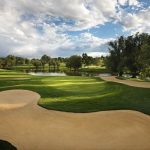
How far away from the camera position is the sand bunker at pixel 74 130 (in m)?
12.6

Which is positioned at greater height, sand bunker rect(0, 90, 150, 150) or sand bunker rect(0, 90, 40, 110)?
sand bunker rect(0, 90, 40, 110)

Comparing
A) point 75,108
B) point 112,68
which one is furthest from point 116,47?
point 75,108

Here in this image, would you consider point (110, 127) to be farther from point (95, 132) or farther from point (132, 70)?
point (132, 70)

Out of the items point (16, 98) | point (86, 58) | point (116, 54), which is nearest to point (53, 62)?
point (86, 58)

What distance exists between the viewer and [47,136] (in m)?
13.7

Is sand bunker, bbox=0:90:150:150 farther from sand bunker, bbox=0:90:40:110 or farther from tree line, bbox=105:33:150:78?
tree line, bbox=105:33:150:78

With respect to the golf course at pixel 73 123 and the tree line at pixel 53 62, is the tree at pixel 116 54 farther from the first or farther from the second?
the tree line at pixel 53 62

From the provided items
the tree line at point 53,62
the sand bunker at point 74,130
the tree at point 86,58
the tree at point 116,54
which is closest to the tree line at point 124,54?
the tree at point 116,54

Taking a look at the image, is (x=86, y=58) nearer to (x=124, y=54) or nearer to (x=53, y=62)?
(x=53, y=62)

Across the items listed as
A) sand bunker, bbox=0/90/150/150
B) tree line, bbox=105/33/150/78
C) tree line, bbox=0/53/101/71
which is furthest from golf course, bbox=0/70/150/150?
tree line, bbox=0/53/101/71

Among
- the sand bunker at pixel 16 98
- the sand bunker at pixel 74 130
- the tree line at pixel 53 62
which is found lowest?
the sand bunker at pixel 74 130

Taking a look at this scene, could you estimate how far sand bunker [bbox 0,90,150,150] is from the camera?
1257 centimetres

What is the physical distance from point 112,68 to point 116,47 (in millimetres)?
4956

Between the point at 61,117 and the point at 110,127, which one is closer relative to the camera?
the point at 110,127
